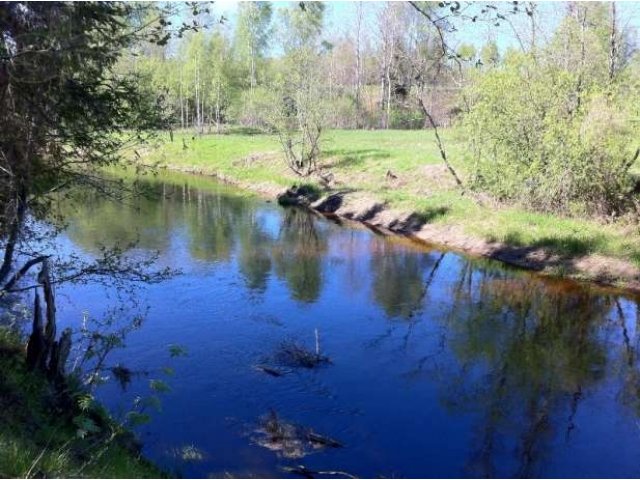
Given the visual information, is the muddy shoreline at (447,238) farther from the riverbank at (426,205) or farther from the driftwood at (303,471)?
the driftwood at (303,471)

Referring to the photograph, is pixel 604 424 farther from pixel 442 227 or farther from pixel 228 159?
pixel 228 159

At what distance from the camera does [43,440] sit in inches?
292

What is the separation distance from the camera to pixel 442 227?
26375mm

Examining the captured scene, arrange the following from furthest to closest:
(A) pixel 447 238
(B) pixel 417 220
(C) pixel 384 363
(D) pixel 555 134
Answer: (B) pixel 417 220
(A) pixel 447 238
(D) pixel 555 134
(C) pixel 384 363

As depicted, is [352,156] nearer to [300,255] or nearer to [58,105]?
[300,255]

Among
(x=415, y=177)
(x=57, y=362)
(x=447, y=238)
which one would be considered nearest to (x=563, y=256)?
(x=447, y=238)

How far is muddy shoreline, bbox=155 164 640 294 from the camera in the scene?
67.4 feet

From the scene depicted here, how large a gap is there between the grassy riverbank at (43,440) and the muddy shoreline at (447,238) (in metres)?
8.30

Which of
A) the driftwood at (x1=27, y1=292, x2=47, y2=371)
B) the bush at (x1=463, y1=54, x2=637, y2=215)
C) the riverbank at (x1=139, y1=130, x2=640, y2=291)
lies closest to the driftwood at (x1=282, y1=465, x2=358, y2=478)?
the driftwood at (x1=27, y1=292, x2=47, y2=371)

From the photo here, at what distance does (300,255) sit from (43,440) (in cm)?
1594

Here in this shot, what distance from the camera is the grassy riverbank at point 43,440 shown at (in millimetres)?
5691

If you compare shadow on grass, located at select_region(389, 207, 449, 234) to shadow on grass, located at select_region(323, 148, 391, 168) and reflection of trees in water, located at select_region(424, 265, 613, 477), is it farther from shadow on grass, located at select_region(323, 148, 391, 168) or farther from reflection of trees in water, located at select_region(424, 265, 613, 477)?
shadow on grass, located at select_region(323, 148, 391, 168)

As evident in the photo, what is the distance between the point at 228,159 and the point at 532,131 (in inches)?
1046

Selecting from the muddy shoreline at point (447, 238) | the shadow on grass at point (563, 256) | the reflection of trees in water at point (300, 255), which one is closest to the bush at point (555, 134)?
the shadow on grass at point (563, 256)
